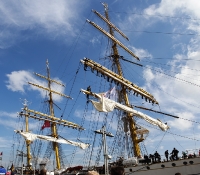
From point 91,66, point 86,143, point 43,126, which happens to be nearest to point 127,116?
point 91,66

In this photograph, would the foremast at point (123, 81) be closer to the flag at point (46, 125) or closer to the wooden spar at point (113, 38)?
the wooden spar at point (113, 38)

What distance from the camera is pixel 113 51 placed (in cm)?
3378

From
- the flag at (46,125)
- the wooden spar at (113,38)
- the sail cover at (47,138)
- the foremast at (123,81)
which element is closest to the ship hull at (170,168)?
the foremast at (123,81)

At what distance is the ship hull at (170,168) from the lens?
16.7 metres

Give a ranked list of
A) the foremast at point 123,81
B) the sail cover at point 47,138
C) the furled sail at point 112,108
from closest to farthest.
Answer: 1. the furled sail at point 112,108
2. the foremast at point 123,81
3. the sail cover at point 47,138

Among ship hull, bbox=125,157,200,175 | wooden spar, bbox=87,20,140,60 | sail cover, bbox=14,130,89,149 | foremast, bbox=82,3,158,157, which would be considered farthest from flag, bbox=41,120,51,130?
ship hull, bbox=125,157,200,175

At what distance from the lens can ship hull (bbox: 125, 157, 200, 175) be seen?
1670 cm

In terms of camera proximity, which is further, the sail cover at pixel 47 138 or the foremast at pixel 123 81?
the sail cover at pixel 47 138

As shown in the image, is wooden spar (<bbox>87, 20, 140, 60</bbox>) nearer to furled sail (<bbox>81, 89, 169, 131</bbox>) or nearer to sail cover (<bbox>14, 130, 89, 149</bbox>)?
furled sail (<bbox>81, 89, 169, 131</bbox>)

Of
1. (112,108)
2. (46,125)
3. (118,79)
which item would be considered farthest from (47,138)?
(112,108)

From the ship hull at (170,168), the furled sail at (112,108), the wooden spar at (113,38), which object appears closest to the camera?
the ship hull at (170,168)

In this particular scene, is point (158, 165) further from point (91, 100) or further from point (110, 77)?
point (110, 77)

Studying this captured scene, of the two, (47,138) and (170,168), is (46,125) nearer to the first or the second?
(47,138)

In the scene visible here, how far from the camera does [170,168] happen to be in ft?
57.1
